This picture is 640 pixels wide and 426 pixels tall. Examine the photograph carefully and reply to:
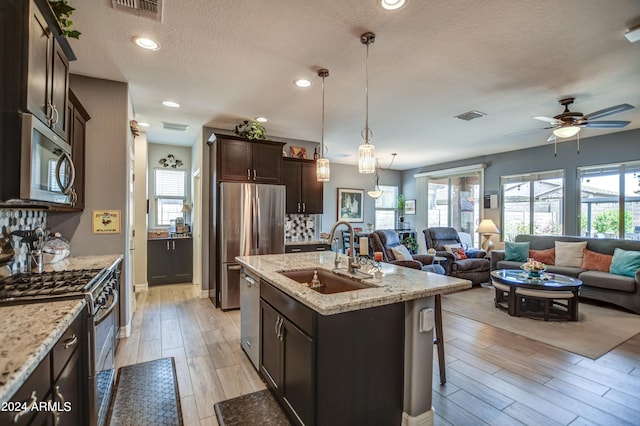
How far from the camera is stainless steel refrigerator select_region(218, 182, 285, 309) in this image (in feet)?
13.9

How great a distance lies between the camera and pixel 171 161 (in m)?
6.14

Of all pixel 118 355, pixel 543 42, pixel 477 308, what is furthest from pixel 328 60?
pixel 477 308

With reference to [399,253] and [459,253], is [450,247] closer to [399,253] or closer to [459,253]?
[459,253]

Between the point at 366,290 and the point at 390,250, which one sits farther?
the point at 390,250

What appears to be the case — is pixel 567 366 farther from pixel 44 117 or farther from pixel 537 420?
pixel 44 117

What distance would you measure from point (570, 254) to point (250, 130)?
5.71m

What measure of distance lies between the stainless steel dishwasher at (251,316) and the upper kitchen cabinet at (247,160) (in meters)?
2.02

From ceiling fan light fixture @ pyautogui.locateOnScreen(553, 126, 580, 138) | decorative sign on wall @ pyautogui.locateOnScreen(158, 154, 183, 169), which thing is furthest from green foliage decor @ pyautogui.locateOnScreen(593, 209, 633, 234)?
decorative sign on wall @ pyautogui.locateOnScreen(158, 154, 183, 169)

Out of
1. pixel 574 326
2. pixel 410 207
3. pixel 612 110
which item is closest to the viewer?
pixel 612 110

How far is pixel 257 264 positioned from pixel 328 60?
6.49 feet

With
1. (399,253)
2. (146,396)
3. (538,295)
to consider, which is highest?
(399,253)

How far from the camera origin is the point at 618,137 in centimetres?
514

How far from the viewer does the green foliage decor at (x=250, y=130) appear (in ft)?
14.9

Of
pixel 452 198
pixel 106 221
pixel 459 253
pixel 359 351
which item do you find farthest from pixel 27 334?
pixel 452 198
